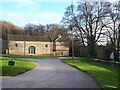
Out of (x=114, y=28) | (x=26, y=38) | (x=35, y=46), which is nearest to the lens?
(x=114, y=28)

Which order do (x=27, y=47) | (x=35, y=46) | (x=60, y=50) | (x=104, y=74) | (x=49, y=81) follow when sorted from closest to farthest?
1. (x=49, y=81)
2. (x=104, y=74)
3. (x=27, y=47)
4. (x=60, y=50)
5. (x=35, y=46)

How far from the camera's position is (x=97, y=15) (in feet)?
213

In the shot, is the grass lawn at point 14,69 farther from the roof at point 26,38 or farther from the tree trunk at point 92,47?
the roof at point 26,38

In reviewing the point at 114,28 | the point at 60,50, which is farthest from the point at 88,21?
the point at 60,50

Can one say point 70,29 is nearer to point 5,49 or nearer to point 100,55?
point 100,55

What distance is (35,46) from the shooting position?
9556 centimetres

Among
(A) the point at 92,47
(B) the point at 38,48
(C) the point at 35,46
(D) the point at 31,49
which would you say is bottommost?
(D) the point at 31,49

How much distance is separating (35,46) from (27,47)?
8.34 feet

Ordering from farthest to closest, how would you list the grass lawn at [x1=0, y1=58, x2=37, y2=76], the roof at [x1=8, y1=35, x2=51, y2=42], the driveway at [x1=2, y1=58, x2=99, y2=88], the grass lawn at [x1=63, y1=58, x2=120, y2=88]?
the roof at [x1=8, y1=35, x2=51, y2=42] < the grass lawn at [x1=0, y1=58, x2=37, y2=76] < the grass lawn at [x1=63, y1=58, x2=120, y2=88] < the driveway at [x1=2, y1=58, x2=99, y2=88]

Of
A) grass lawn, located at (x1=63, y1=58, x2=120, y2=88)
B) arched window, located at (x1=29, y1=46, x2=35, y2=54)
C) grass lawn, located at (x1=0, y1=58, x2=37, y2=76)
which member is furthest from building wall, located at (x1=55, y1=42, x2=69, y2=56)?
grass lawn, located at (x1=0, y1=58, x2=37, y2=76)

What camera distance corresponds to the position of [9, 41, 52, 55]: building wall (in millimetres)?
93250

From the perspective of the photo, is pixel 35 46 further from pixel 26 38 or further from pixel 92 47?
pixel 92 47

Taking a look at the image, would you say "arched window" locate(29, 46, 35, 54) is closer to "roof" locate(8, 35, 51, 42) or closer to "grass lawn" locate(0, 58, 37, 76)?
"roof" locate(8, 35, 51, 42)

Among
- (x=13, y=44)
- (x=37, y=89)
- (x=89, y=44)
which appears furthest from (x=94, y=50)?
(x=37, y=89)
